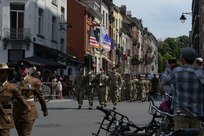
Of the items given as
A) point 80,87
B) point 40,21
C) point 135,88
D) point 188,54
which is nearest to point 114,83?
point 80,87

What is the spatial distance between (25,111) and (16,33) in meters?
28.5

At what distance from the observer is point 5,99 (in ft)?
24.1

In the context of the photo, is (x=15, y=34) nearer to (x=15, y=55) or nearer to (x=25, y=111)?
(x=15, y=55)

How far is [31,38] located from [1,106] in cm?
2937

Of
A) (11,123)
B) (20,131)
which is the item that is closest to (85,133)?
(20,131)

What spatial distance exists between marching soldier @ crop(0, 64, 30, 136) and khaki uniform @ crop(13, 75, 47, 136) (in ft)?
2.00

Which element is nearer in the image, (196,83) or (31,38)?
(196,83)

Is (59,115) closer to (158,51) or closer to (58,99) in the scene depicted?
(58,99)

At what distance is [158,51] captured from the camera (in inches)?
6649

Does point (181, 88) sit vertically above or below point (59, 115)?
above

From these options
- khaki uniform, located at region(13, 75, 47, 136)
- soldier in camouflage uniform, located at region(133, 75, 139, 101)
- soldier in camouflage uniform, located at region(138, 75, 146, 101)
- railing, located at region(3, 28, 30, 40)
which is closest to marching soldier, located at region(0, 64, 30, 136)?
khaki uniform, located at region(13, 75, 47, 136)

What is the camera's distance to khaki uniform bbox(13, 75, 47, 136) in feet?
26.8

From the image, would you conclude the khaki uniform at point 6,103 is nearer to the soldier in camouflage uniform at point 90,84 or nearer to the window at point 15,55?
the soldier in camouflage uniform at point 90,84

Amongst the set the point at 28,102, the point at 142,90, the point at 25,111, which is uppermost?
the point at 28,102
